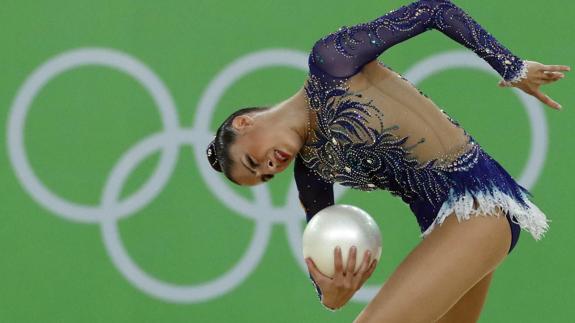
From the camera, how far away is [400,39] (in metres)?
3.25

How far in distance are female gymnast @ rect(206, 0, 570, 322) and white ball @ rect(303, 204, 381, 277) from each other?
1.3 inches

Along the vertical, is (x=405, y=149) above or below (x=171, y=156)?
below

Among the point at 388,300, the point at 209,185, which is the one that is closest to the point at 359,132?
the point at 388,300

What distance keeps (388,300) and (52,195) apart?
93.3 inches

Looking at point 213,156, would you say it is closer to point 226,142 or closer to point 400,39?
point 226,142

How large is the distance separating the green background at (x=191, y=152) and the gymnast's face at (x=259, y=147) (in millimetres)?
1603

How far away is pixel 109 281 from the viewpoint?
4898 mm

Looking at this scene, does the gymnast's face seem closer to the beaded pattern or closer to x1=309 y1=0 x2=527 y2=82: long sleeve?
the beaded pattern

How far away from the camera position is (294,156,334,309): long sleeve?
11.7ft

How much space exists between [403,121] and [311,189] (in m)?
0.52

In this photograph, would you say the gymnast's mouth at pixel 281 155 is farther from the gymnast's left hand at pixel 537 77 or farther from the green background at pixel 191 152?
the green background at pixel 191 152

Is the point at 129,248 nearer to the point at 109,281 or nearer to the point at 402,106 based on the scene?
the point at 109,281

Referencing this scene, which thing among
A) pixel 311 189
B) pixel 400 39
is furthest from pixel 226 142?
pixel 400 39

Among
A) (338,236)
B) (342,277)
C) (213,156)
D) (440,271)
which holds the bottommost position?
(440,271)
